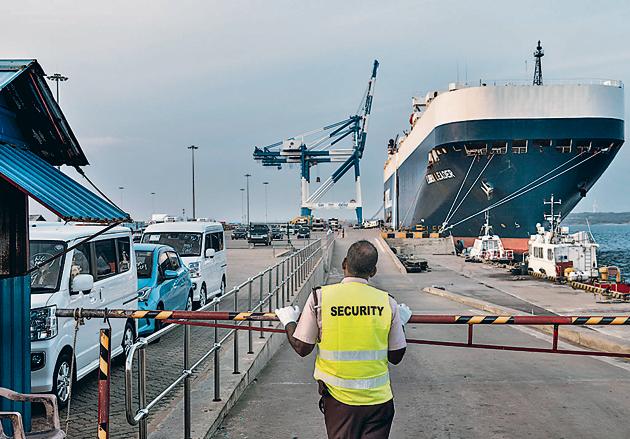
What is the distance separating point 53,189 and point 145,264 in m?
6.97

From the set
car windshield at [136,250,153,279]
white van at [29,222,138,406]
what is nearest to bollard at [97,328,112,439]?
white van at [29,222,138,406]

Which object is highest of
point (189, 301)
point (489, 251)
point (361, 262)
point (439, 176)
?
point (439, 176)

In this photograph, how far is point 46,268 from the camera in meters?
7.43

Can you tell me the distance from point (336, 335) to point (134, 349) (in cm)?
149

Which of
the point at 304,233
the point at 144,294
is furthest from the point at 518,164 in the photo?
the point at 144,294

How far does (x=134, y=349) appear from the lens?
4.42 meters

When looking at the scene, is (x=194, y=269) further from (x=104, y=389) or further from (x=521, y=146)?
(x=521, y=146)

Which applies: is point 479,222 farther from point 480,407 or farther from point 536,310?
point 480,407

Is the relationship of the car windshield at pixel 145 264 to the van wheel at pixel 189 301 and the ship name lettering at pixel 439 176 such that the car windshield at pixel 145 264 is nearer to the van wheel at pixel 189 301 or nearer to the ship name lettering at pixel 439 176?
the van wheel at pixel 189 301

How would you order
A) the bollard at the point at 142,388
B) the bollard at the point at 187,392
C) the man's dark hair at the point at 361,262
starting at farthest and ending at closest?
the bollard at the point at 187,392
the bollard at the point at 142,388
the man's dark hair at the point at 361,262

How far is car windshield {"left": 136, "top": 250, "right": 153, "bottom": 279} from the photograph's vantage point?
37.0 ft

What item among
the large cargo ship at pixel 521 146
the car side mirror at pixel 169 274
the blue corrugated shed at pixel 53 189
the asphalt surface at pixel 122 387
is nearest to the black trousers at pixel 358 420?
the blue corrugated shed at pixel 53 189

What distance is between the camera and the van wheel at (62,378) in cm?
673

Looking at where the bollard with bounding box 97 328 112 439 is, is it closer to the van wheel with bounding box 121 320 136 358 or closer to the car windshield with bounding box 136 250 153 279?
the van wheel with bounding box 121 320 136 358
